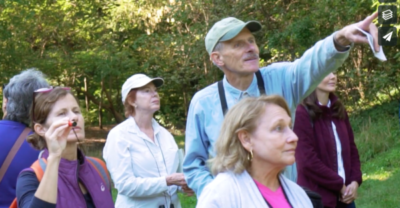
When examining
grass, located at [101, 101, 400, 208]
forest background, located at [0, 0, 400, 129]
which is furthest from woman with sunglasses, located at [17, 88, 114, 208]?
forest background, located at [0, 0, 400, 129]

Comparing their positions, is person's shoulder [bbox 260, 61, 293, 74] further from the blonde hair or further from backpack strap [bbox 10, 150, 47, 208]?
backpack strap [bbox 10, 150, 47, 208]

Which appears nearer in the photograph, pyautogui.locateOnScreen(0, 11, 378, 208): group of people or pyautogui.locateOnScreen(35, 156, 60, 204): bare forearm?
pyautogui.locateOnScreen(0, 11, 378, 208): group of people

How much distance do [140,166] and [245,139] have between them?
246cm

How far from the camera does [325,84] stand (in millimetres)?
5168

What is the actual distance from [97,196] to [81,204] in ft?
0.38

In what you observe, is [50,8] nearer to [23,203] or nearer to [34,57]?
[34,57]

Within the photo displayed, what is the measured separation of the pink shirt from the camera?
2805 millimetres

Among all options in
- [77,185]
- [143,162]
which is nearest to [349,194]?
[143,162]

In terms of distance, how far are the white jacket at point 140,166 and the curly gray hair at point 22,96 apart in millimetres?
1272

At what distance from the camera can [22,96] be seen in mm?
4051

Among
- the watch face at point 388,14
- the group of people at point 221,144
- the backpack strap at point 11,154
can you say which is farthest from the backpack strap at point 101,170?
the watch face at point 388,14

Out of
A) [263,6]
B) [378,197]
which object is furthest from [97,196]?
[263,6]

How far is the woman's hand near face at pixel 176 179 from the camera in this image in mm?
5055

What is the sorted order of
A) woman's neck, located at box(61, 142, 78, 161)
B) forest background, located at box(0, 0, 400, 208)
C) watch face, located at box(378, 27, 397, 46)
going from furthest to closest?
forest background, located at box(0, 0, 400, 208), watch face, located at box(378, 27, 397, 46), woman's neck, located at box(61, 142, 78, 161)
